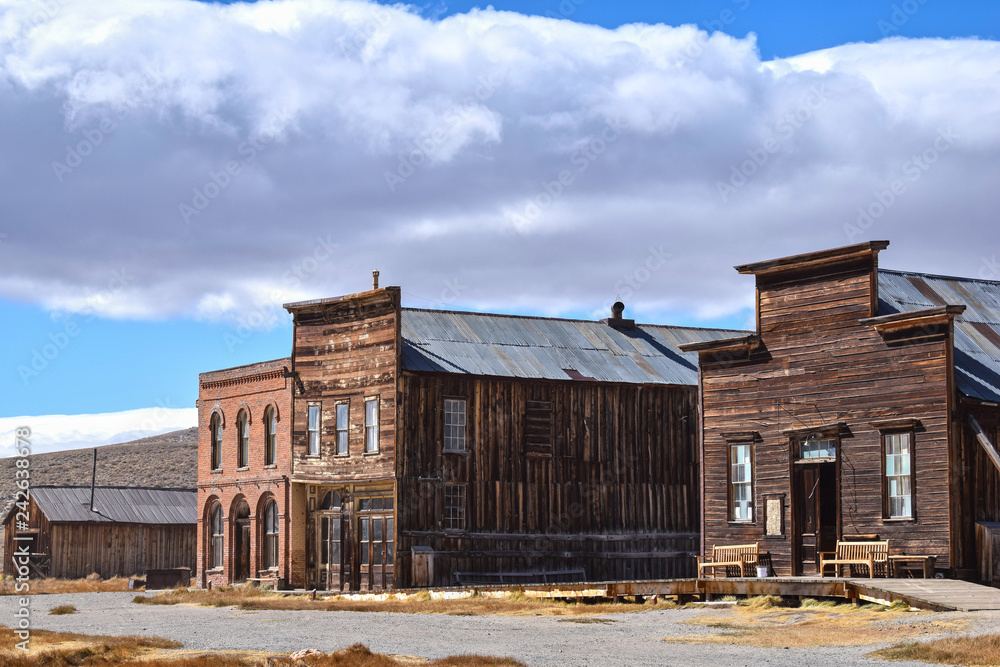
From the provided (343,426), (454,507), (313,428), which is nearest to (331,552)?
(313,428)

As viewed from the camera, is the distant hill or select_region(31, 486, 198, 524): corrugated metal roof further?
the distant hill

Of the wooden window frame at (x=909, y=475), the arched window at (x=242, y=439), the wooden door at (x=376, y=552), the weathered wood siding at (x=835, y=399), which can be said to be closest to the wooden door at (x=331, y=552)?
the wooden door at (x=376, y=552)

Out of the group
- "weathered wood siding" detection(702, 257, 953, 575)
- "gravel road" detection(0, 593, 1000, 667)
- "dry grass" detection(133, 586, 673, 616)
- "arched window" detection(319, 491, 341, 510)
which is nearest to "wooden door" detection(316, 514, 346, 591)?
"arched window" detection(319, 491, 341, 510)

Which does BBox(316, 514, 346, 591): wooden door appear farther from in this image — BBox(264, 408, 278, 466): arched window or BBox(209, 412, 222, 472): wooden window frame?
BBox(209, 412, 222, 472): wooden window frame

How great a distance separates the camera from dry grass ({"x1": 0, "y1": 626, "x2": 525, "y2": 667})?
53.7ft

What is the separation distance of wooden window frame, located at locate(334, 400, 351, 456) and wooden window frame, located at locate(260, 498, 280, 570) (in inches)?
144

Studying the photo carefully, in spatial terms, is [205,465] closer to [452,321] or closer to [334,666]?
[452,321]

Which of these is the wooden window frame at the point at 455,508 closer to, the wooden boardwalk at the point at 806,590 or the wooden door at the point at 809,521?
the wooden boardwalk at the point at 806,590

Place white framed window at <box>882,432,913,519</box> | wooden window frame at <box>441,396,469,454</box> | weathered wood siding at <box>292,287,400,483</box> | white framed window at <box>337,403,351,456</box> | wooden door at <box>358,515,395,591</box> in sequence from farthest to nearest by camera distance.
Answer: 1. white framed window at <box>337,403,351,456</box>
2. wooden window frame at <box>441,396,469,454</box>
3. weathered wood siding at <box>292,287,400,483</box>
4. wooden door at <box>358,515,395,591</box>
5. white framed window at <box>882,432,913,519</box>

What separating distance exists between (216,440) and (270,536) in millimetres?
5117

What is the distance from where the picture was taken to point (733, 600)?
2688 centimetres

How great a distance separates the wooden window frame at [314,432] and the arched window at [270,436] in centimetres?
206

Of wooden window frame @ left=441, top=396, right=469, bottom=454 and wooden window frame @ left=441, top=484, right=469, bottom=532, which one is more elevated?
wooden window frame @ left=441, top=396, right=469, bottom=454

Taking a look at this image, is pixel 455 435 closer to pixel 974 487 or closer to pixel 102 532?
pixel 974 487
